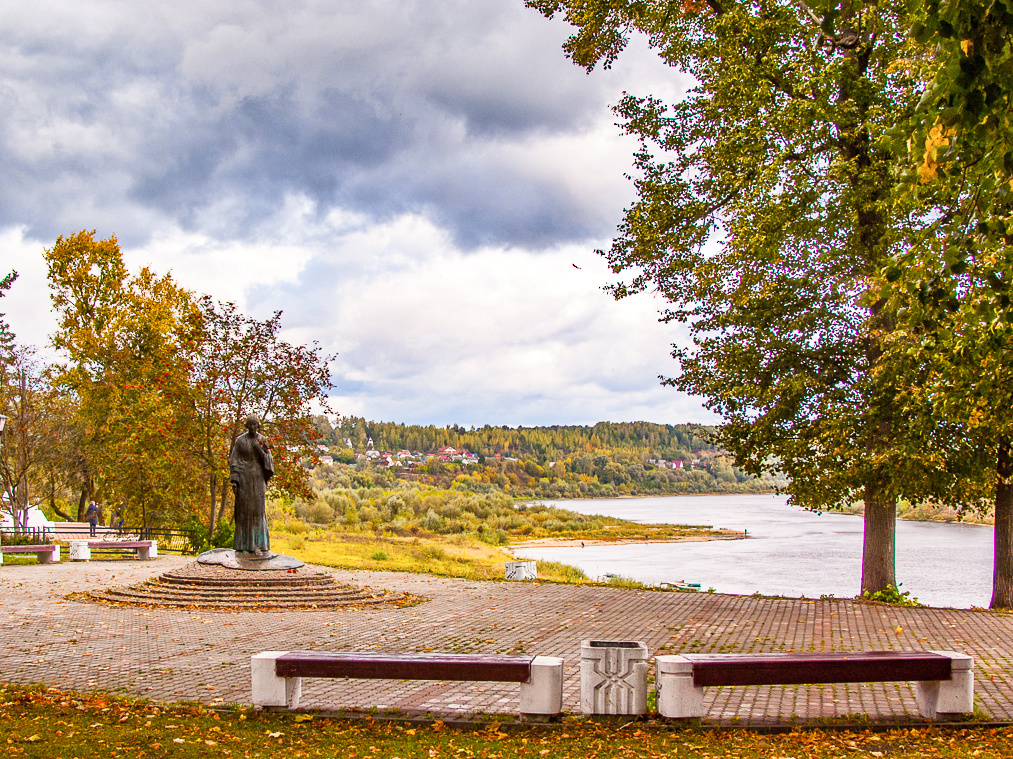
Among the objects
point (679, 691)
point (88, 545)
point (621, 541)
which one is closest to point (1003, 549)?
point (679, 691)

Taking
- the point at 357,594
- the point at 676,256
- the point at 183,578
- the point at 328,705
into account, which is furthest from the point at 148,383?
the point at 328,705

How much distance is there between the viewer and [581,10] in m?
13.4

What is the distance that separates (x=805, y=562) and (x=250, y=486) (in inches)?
1205

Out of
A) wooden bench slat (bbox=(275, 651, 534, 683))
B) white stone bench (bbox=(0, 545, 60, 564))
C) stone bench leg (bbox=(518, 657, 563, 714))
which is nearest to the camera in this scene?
stone bench leg (bbox=(518, 657, 563, 714))

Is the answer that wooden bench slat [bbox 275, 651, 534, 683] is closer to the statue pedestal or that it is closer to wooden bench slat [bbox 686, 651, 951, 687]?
wooden bench slat [bbox 686, 651, 951, 687]

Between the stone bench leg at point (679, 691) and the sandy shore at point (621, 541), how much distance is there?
123 feet

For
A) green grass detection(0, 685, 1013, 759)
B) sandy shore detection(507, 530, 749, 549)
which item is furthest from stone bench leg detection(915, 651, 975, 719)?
sandy shore detection(507, 530, 749, 549)

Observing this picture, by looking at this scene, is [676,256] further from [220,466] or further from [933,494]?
[220,466]

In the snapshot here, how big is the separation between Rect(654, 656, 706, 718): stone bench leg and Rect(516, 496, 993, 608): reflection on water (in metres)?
15.9

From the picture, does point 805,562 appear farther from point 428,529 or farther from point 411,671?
point 411,671

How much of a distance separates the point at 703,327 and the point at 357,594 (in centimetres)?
769

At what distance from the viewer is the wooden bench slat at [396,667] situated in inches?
231

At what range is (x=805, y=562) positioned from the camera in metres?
37.2

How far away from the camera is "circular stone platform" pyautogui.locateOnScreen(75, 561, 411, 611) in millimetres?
12586
